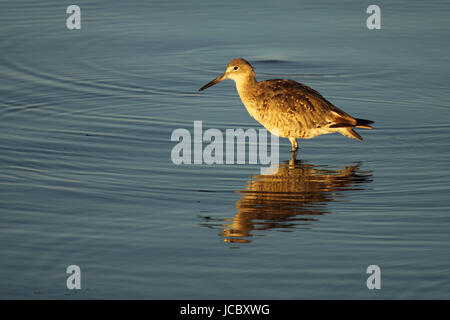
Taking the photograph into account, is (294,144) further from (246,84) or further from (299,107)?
(246,84)

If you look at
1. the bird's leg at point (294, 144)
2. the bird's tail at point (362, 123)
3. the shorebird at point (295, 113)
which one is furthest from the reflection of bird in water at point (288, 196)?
the bird's tail at point (362, 123)

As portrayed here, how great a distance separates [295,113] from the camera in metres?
10.2

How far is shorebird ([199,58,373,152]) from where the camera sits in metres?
10.1

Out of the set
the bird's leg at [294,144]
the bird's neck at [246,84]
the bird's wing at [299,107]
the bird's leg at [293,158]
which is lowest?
the bird's leg at [293,158]

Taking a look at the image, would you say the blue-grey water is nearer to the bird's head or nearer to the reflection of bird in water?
the reflection of bird in water

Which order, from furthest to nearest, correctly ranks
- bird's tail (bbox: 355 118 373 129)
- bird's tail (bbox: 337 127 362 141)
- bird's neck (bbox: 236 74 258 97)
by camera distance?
bird's neck (bbox: 236 74 258 97) < bird's tail (bbox: 337 127 362 141) < bird's tail (bbox: 355 118 373 129)

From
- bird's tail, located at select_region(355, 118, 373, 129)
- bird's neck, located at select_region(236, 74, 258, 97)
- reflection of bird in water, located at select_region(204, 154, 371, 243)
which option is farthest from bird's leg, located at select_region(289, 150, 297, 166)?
bird's neck, located at select_region(236, 74, 258, 97)

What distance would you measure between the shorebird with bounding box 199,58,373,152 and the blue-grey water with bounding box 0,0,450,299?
1.00 feet

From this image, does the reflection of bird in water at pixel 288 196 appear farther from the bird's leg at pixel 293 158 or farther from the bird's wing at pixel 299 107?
the bird's wing at pixel 299 107

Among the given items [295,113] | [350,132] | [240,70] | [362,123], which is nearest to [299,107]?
[295,113]

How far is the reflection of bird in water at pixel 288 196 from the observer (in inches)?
→ 302

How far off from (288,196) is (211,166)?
4.21ft

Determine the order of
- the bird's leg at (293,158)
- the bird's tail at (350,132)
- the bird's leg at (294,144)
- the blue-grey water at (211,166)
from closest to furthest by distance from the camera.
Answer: the blue-grey water at (211,166), the bird's leg at (293,158), the bird's tail at (350,132), the bird's leg at (294,144)

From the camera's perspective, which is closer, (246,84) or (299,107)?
(299,107)
